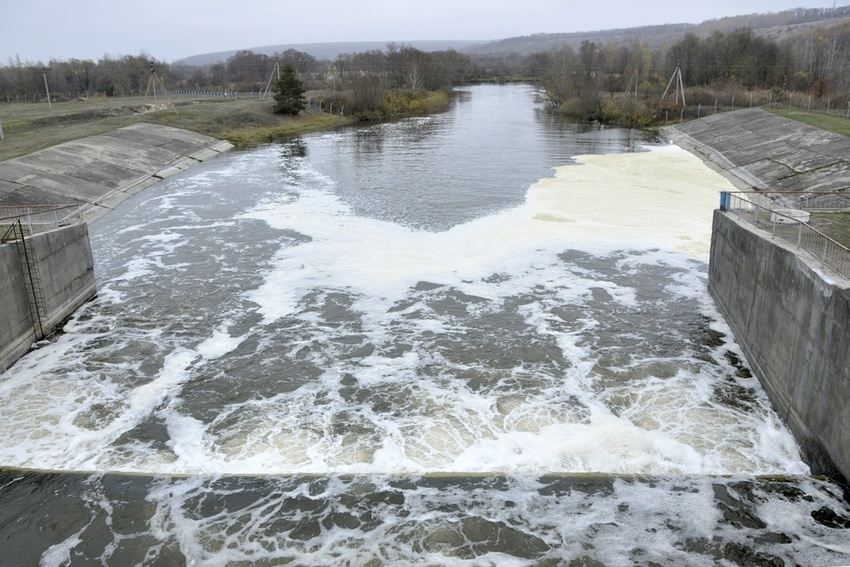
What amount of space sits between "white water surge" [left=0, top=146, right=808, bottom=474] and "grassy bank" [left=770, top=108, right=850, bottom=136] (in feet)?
65.5

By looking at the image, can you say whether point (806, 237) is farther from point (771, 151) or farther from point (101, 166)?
point (101, 166)

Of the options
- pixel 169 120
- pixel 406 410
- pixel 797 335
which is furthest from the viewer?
pixel 169 120

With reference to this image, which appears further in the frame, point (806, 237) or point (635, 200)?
point (635, 200)

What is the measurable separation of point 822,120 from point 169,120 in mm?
48181

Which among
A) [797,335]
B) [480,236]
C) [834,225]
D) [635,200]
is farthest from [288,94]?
[797,335]

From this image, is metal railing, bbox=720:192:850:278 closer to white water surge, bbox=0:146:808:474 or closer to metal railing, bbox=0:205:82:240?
white water surge, bbox=0:146:808:474

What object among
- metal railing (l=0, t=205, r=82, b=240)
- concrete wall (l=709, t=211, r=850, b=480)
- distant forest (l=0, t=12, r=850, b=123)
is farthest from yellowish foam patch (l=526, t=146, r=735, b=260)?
distant forest (l=0, t=12, r=850, b=123)

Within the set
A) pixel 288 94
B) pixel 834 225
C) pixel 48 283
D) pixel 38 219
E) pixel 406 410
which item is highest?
pixel 288 94

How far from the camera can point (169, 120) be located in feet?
178

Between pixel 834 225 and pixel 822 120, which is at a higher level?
pixel 822 120

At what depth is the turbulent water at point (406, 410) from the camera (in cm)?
1011

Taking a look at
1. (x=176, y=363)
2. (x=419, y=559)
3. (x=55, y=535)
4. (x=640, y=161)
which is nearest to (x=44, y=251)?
(x=176, y=363)

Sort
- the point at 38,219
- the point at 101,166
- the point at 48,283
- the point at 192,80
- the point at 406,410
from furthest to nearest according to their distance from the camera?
the point at 192,80
the point at 101,166
the point at 38,219
the point at 48,283
the point at 406,410

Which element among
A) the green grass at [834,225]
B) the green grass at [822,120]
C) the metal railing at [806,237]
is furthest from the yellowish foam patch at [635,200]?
the green grass at [822,120]
